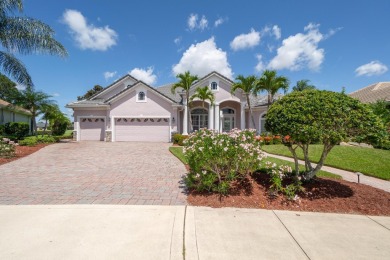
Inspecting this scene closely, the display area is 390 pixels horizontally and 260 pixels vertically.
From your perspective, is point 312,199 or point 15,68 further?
point 15,68

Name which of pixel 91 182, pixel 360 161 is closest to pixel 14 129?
pixel 91 182

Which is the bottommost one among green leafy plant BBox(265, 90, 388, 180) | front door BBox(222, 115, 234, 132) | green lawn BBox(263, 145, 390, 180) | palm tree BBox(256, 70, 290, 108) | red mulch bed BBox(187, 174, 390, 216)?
red mulch bed BBox(187, 174, 390, 216)

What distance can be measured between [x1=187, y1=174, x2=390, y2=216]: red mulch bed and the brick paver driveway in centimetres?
100

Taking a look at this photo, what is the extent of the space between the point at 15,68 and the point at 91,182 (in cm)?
1186

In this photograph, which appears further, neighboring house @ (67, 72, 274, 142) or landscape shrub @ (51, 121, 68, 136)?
landscape shrub @ (51, 121, 68, 136)

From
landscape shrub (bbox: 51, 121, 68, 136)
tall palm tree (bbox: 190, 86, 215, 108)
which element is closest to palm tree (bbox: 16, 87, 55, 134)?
landscape shrub (bbox: 51, 121, 68, 136)

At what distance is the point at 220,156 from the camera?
16.3 feet

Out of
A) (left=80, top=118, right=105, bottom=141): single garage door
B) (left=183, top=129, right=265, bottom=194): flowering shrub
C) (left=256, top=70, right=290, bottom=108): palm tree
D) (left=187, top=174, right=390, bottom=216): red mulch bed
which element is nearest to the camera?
(left=187, top=174, right=390, bottom=216): red mulch bed

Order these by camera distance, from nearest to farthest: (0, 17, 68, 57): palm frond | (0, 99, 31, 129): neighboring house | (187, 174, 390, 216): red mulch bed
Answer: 1. (187, 174, 390, 216): red mulch bed
2. (0, 17, 68, 57): palm frond
3. (0, 99, 31, 129): neighboring house

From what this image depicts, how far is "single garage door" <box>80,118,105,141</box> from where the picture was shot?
63.3 ft

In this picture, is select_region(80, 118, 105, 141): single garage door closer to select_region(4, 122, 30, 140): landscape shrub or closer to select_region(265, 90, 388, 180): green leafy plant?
select_region(4, 122, 30, 140): landscape shrub

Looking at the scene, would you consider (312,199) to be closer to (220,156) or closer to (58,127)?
(220,156)

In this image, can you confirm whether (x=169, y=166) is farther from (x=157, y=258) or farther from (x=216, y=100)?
(x=216, y=100)

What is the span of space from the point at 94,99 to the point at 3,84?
29.4 ft
